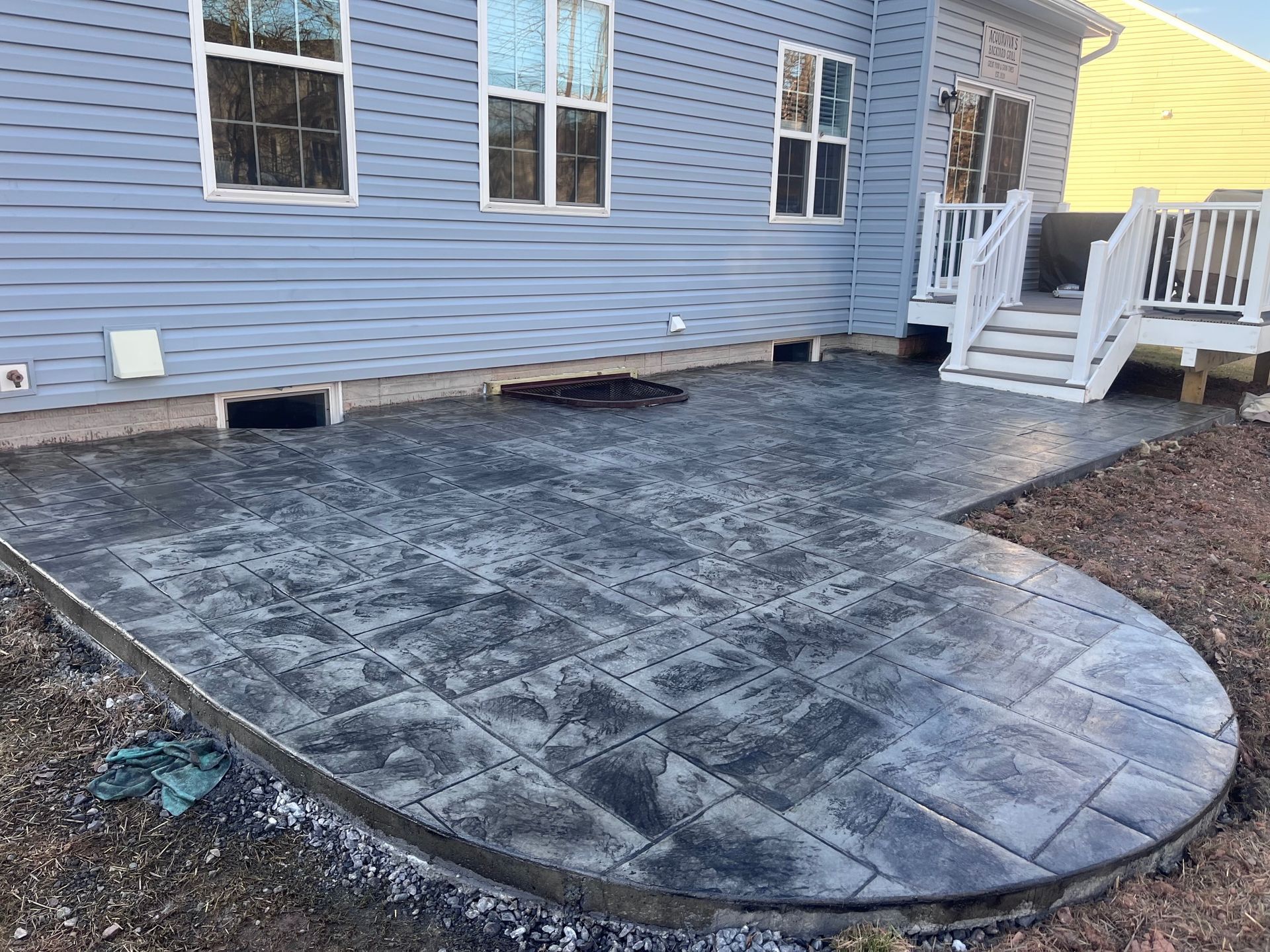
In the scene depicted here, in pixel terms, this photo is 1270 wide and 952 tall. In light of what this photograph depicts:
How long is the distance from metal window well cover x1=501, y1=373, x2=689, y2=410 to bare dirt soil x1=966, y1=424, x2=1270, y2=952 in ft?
9.43

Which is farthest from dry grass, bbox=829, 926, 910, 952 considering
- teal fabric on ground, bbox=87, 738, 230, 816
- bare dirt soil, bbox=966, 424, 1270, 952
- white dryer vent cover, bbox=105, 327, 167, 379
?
white dryer vent cover, bbox=105, 327, 167, 379

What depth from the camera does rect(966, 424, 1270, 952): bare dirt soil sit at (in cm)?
175

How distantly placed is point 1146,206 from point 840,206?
2.83 m

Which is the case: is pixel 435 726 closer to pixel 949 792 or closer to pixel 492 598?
pixel 492 598

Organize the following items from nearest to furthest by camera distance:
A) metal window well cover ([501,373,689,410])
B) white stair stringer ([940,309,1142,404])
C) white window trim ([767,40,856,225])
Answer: metal window well cover ([501,373,689,410]) < white stair stringer ([940,309,1142,404]) < white window trim ([767,40,856,225])

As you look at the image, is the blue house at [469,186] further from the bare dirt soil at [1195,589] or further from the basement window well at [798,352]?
the bare dirt soil at [1195,589]

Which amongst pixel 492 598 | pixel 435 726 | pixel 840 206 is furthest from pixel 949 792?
pixel 840 206

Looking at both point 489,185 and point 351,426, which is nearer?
point 351,426

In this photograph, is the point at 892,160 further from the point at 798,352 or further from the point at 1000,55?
the point at 798,352

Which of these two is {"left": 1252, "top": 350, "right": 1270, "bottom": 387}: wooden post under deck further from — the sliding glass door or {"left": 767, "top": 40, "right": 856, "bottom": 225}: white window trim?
{"left": 767, "top": 40, "right": 856, "bottom": 225}: white window trim

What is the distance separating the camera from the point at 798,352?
30.3ft

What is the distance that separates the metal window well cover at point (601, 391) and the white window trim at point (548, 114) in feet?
4.10

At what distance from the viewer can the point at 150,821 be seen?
6.62 feet

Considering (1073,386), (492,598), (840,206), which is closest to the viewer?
(492,598)
